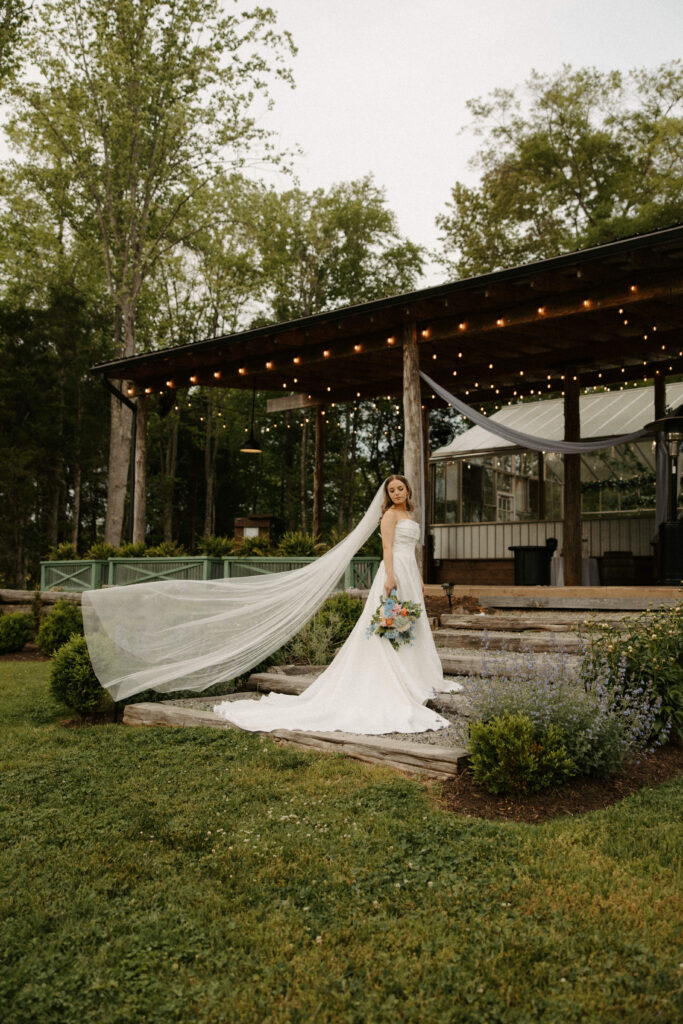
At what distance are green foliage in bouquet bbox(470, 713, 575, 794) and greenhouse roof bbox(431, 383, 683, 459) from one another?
37.6 feet

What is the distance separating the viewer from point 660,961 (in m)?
2.97

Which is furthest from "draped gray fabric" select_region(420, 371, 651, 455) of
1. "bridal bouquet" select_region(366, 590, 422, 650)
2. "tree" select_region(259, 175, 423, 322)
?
"tree" select_region(259, 175, 423, 322)

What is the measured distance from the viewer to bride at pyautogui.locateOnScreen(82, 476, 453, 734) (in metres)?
6.88

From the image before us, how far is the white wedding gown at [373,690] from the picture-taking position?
647 centimetres

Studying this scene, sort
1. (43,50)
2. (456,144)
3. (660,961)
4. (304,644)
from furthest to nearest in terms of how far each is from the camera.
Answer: (456,144)
(43,50)
(304,644)
(660,961)

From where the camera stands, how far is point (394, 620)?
23.0 feet

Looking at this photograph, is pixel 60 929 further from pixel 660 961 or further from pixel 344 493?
pixel 344 493

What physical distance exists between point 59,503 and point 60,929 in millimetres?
27039

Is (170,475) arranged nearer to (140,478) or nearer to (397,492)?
(140,478)

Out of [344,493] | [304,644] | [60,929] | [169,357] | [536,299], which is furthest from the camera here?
[344,493]

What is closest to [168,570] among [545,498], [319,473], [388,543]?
[319,473]

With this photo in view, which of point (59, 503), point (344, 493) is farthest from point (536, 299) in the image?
point (59, 503)

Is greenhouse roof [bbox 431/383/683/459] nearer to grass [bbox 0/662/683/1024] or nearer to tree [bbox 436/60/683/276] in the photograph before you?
tree [bbox 436/60/683/276]

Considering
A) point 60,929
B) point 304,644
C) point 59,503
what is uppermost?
point 59,503
